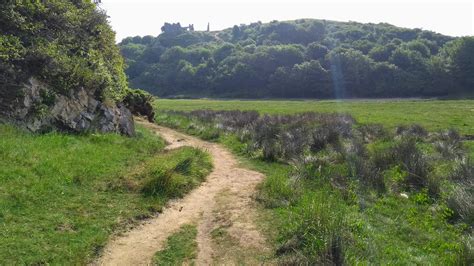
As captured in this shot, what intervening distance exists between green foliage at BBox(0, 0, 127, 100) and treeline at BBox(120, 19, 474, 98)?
49438 millimetres

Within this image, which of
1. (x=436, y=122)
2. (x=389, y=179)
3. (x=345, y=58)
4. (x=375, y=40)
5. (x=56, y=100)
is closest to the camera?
(x=389, y=179)

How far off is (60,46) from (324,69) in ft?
284

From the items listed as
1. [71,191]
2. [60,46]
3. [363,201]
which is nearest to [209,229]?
[71,191]

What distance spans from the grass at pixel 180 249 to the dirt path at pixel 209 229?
0.40ft

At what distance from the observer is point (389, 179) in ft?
43.2

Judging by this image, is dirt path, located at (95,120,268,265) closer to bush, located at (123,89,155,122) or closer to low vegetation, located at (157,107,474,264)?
low vegetation, located at (157,107,474,264)

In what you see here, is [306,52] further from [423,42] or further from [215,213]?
[215,213]

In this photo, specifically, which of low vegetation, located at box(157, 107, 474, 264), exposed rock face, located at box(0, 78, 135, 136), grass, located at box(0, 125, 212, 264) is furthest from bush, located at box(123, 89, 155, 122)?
grass, located at box(0, 125, 212, 264)

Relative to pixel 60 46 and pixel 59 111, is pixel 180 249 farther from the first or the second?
pixel 60 46

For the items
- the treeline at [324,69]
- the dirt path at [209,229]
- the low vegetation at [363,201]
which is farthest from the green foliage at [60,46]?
the treeline at [324,69]

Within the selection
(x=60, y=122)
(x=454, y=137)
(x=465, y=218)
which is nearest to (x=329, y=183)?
(x=465, y=218)

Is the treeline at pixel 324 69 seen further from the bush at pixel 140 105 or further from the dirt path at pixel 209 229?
the dirt path at pixel 209 229

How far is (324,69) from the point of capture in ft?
317

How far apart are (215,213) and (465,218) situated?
19.2ft
